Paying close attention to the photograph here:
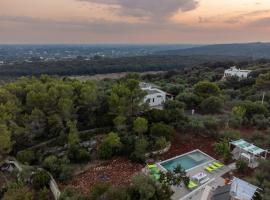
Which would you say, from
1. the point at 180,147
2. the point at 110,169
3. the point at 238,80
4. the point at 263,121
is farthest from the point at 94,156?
the point at 238,80

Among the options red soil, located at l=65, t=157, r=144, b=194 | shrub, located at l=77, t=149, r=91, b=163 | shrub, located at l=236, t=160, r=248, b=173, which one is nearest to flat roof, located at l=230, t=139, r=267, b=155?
shrub, located at l=236, t=160, r=248, b=173

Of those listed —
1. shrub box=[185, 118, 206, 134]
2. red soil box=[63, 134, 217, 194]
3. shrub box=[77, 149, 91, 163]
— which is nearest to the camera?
red soil box=[63, 134, 217, 194]

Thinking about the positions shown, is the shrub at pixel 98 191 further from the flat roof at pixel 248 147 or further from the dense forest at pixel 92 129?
the flat roof at pixel 248 147

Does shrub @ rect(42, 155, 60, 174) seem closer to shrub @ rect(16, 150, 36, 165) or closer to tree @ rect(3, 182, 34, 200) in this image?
shrub @ rect(16, 150, 36, 165)

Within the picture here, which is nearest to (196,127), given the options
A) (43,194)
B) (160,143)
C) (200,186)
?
(160,143)

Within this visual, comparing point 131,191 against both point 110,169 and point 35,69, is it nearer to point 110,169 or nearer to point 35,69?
point 110,169

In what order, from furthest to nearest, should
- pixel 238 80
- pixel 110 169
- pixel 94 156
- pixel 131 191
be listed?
pixel 238 80 < pixel 94 156 < pixel 110 169 < pixel 131 191
